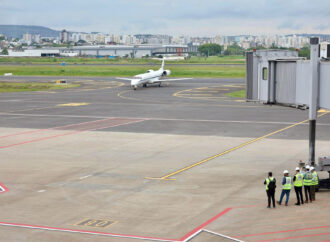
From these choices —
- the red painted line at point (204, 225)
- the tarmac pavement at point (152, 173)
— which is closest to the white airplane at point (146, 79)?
the tarmac pavement at point (152, 173)

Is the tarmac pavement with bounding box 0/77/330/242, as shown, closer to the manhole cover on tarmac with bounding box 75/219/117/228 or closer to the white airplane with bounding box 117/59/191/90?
the manhole cover on tarmac with bounding box 75/219/117/228

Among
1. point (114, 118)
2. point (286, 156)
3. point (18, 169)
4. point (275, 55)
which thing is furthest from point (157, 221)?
point (114, 118)

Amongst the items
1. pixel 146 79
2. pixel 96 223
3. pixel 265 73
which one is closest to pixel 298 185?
pixel 265 73

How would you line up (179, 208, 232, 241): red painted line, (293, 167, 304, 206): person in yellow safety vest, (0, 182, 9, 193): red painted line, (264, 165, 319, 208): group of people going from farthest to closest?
(0, 182, 9, 193): red painted line, (293, 167, 304, 206): person in yellow safety vest, (264, 165, 319, 208): group of people, (179, 208, 232, 241): red painted line

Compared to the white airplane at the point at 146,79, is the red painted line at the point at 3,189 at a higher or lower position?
lower

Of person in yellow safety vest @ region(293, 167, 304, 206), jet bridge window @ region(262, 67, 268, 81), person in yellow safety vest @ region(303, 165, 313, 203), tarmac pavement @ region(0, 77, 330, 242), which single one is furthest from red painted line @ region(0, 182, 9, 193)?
person in yellow safety vest @ region(303, 165, 313, 203)

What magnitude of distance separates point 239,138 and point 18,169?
21.5 metres

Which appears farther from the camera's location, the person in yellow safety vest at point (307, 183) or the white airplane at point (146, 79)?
the white airplane at point (146, 79)

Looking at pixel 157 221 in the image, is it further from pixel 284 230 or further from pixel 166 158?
pixel 166 158

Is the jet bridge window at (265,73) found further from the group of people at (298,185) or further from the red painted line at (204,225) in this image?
the red painted line at (204,225)

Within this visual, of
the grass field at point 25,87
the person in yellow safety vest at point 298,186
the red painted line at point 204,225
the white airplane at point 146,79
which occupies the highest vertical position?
the white airplane at point 146,79

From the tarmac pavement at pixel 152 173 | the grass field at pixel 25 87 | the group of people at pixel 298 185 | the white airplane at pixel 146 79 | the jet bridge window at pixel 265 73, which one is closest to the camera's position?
the tarmac pavement at pixel 152 173

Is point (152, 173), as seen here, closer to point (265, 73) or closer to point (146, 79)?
point (265, 73)

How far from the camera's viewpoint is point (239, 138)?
50.9 metres
